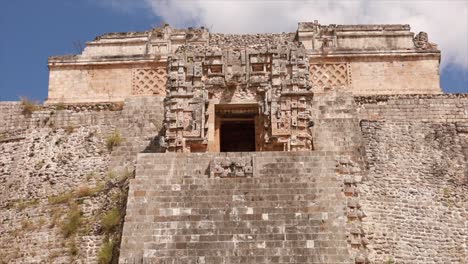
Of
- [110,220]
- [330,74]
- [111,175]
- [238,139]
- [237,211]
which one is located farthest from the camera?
[330,74]

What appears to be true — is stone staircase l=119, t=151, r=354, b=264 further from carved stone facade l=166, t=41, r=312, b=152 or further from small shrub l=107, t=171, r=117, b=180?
small shrub l=107, t=171, r=117, b=180

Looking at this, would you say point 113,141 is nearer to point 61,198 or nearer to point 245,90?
point 61,198

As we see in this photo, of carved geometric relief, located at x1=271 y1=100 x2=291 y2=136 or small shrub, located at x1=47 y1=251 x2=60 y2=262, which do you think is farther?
carved geometric relief, located at x1=271 y1=100 x2=291 y2=136

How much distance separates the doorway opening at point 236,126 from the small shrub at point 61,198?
3330 mm

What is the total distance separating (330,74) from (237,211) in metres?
7.96

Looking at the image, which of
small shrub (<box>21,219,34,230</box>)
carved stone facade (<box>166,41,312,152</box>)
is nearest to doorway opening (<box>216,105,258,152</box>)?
carved stone facade (<box>166,41,312,152</box>)

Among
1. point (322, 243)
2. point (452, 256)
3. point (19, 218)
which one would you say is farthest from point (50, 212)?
point (452, 256)

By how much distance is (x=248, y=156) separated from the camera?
455 inches

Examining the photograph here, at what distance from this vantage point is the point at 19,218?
13453 mm

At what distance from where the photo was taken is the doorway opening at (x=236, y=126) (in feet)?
46.0

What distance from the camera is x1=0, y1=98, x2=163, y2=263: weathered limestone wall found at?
12773 mm

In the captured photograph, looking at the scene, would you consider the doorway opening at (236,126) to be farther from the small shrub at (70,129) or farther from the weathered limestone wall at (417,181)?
the small shrub at (70,129)

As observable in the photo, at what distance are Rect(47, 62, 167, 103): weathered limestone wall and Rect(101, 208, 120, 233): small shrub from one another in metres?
5.51

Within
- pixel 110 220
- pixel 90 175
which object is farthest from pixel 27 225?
pixel 110 220
